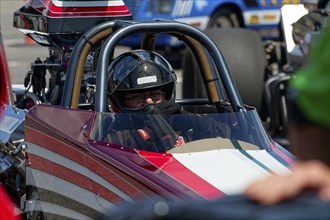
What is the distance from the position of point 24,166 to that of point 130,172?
1.15 m

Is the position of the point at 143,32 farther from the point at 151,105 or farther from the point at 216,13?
the point at 216,13

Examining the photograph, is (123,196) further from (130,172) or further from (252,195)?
(252,195)

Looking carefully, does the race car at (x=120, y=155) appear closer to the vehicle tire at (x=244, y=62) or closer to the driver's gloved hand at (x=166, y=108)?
the driver's gloved hand at (x=166, y=108)

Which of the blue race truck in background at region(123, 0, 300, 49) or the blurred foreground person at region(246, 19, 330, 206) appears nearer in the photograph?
the blurred foreground person at region(246, 19, 330, 206)

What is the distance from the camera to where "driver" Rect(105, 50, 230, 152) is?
470 centimetres

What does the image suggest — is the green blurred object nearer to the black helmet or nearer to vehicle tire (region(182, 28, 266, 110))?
the black helmet

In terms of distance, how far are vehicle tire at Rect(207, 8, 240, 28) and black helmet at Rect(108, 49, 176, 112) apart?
32.5 ft

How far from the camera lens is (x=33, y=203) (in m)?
5.01

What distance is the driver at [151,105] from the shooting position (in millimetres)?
4703

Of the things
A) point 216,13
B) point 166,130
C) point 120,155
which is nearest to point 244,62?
point 166,130

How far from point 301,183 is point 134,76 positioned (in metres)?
3.38

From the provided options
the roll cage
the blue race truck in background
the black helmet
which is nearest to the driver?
the black helmet

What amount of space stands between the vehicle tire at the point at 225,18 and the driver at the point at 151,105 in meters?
9.93

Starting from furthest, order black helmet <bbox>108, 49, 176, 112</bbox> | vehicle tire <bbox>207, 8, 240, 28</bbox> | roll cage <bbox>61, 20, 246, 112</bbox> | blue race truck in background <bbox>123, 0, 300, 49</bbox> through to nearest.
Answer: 1. vehicle tire <bbox>207, 8, 240, 28</bbox>
2. blue race truck in background <bbox>123, 0, 300, 49</bbox>
3. black helmet <bbox>108, 49, 176, 112</bbox>
4. roll cage <bbox>61, 20, 246, 112</bbox>
